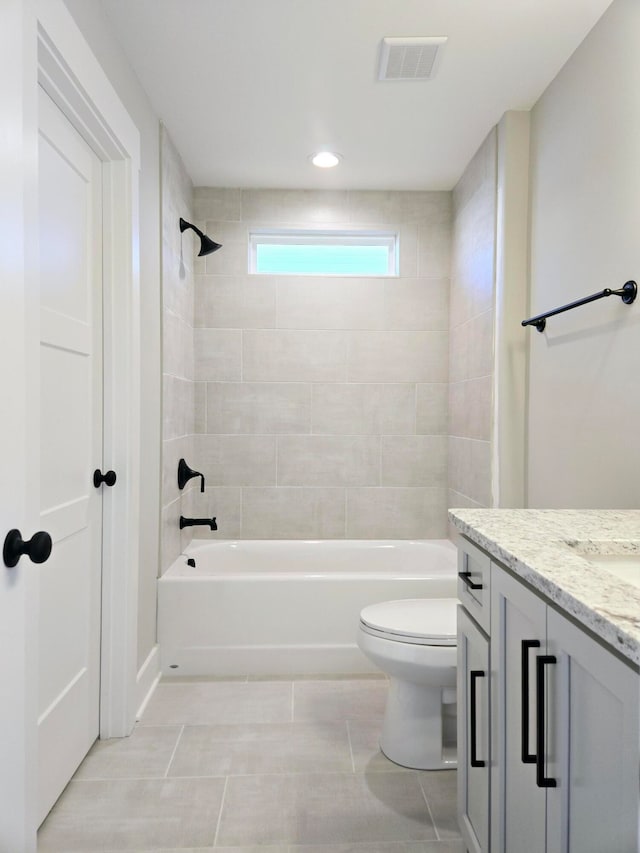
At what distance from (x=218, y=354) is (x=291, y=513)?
103 centimetres

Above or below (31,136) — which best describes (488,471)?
below

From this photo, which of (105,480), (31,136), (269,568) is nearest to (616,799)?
(31,136)

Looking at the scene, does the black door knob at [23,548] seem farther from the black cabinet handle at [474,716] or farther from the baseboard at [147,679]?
the baseboard at [147,679]

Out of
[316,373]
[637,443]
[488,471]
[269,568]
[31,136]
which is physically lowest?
[269,568]

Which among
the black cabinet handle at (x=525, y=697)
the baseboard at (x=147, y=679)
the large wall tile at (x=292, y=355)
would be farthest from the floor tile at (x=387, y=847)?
the large wall tile at (x=292, y=355)

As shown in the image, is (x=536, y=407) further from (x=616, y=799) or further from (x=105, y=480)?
(x=616, y=799)

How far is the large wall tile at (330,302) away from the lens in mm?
3502

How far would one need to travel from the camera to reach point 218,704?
2455mm

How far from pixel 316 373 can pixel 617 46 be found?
2.10 meters

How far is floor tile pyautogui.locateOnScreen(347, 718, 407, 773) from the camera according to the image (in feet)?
6.53

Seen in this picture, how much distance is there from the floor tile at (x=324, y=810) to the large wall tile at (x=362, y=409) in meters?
1.95

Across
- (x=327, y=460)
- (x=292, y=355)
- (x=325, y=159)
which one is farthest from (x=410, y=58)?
(x=327, y=460)

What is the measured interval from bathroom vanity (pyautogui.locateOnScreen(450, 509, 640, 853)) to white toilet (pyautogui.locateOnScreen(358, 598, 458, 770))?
1.32 ft

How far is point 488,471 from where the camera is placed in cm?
278
